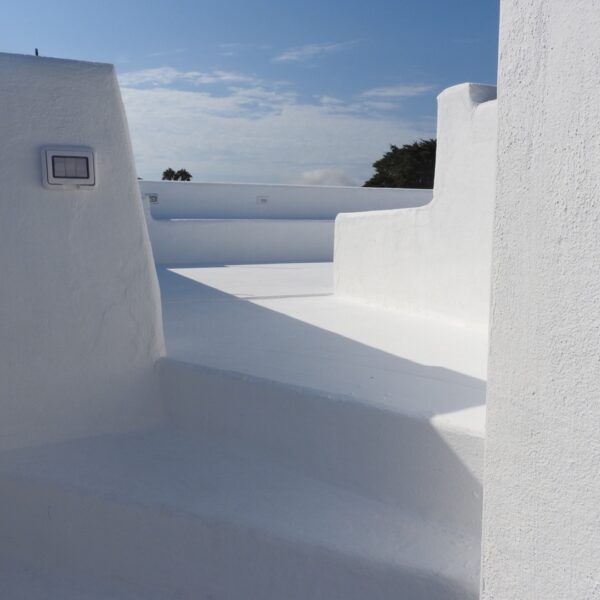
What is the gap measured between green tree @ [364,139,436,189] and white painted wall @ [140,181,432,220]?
21.5 meters

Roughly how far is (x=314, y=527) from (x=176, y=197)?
39.8ft

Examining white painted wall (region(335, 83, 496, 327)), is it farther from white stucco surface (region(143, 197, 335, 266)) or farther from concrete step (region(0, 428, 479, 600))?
white stucco surface (region(143, 197, 335, 266))

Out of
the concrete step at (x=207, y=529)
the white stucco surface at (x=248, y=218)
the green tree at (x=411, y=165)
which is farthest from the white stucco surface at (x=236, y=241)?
the green tree at (x=411, y=165)

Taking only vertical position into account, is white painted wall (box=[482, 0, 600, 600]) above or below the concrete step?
above

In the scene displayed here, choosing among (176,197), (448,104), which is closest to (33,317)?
(448,104)

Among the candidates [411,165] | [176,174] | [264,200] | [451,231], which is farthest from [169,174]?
[451,231]

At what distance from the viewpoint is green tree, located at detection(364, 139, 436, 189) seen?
36.8 meters

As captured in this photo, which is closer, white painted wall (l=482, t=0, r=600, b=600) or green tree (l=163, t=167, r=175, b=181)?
white painted wall (l=482, t=0, r=600, b=600)

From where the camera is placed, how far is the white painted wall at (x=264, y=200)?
14016mm

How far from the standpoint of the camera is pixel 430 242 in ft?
16.0

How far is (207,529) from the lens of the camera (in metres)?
2.75

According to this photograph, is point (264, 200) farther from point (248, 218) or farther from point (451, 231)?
point (451, 231)

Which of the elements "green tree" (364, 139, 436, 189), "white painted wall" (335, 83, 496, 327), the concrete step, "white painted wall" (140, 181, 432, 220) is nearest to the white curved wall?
"white painted wall" (140, 181, 432, 220)

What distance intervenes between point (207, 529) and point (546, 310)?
5.62 feet
